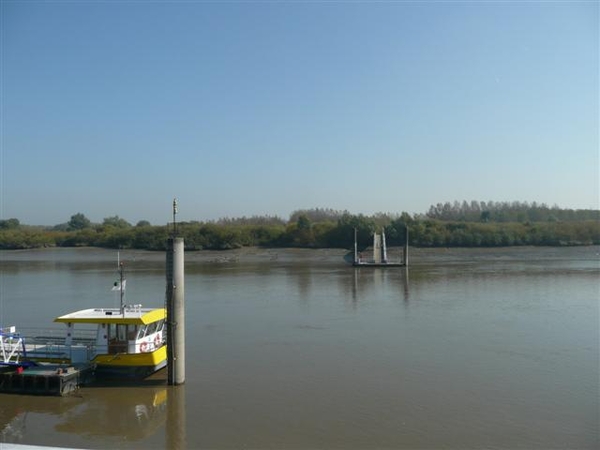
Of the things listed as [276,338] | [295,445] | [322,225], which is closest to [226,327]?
[276,338]

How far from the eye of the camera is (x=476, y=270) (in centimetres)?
5050

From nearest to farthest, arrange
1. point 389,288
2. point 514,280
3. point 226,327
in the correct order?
point 226,327 → point 389,288 → point 514,280

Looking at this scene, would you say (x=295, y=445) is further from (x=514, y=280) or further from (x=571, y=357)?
(x=514, y=280)

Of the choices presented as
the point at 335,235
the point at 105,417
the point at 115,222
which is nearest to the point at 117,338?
the point at 105,417

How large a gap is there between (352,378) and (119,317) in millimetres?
6861

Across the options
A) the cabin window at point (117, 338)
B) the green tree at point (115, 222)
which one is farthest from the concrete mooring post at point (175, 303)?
the green tree at point (115, 222)

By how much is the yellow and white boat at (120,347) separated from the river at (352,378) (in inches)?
28.0

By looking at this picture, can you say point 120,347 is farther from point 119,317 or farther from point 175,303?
point 175,303

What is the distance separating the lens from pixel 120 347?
1542 centimetres

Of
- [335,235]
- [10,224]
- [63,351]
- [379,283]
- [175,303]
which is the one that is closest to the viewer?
[175,303]

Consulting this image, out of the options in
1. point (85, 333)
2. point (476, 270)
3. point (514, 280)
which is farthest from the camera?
point (476, 270)

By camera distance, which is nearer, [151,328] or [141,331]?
[141,331]

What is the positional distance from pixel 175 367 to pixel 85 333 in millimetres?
4487

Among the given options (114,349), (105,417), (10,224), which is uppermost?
(10,224)
